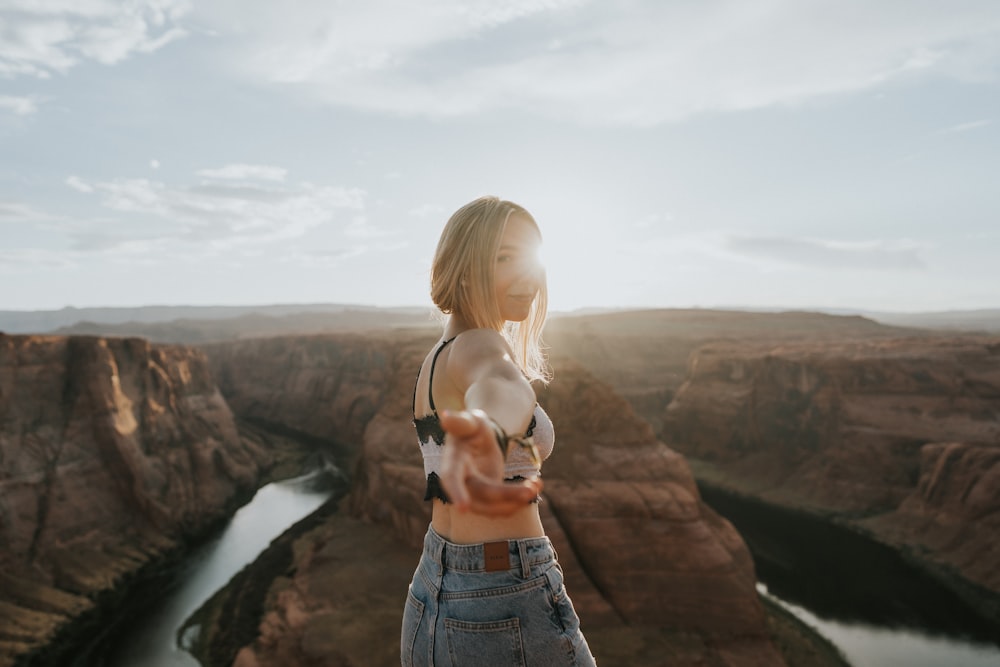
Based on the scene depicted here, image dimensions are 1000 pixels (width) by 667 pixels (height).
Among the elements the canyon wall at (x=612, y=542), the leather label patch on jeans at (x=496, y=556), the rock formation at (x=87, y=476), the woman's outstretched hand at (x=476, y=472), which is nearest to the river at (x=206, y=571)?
the rock formation at (x=87, y=476)

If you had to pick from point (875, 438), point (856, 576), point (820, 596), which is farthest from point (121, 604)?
point (875, 438)

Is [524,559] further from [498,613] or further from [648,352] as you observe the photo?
[648,352]

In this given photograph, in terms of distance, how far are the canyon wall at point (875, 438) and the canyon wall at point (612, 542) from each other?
14.6 metres

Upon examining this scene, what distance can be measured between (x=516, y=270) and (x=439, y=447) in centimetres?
67

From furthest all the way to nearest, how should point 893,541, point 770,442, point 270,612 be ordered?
point 770,442 → point 893,541 → point 270,612

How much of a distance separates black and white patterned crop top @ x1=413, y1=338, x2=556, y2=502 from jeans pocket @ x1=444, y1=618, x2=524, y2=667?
40cm

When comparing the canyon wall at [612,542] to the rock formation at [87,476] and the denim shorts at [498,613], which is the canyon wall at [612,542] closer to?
the rock formation at [87,476]

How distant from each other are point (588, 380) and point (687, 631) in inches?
365

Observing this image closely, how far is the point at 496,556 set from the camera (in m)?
1.93

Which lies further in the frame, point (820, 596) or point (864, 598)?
point (820, 596)

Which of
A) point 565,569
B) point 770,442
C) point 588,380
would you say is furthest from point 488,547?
point 770,442

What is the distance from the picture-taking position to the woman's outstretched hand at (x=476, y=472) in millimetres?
1034

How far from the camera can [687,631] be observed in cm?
1739

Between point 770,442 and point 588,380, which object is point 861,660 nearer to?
point 588,380
